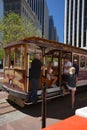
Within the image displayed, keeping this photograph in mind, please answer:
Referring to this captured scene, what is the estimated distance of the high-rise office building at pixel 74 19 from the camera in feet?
365

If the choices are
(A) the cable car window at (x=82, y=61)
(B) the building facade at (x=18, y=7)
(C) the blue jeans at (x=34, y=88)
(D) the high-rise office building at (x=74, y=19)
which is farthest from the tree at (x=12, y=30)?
(D) the high-rise office building at (x=74, y=19)

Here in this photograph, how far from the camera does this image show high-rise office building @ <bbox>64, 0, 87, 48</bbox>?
111 meters

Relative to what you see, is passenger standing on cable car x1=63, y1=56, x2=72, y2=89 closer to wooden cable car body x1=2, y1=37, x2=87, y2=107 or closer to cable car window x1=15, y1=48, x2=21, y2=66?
wooden cable car body x1=2, y1=37, x2=87, y2=107

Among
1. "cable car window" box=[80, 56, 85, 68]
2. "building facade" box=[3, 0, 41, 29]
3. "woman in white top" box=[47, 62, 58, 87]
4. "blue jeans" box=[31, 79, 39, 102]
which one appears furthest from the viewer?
"building facade" box=[3, 0, 41, 29]

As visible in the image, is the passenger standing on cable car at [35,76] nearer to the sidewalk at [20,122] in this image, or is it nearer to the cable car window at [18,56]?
the cable car window at [18,56]

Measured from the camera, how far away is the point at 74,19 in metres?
114

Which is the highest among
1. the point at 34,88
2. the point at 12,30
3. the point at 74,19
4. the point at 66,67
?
the point at 74,19

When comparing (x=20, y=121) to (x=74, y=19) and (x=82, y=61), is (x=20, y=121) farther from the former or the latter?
(x=74, y=19)

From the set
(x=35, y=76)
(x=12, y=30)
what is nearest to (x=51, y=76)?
(x=35, y=76)

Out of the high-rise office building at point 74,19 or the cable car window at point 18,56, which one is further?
the high-rise office building at point 74,19

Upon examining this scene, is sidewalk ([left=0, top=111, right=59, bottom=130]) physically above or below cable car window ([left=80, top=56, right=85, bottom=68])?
below

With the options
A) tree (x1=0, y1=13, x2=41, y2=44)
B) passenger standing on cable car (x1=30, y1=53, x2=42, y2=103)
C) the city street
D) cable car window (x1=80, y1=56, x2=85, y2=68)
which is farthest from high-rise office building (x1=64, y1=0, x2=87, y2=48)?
passenger standing on cable car (x1=30, y1=53, x2=42, y2=103)

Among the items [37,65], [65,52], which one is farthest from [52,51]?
[37,65]

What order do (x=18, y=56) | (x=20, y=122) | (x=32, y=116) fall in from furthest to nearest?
(x=18, y=56), (x=32, y=116), (x=20, y=122)
